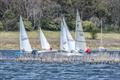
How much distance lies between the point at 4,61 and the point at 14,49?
109 feet

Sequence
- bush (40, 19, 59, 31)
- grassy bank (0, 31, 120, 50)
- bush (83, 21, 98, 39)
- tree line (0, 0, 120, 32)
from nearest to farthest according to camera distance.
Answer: grassy bank (0, 31, 120, 50)
bush (40, 19, 59, 31)
bush (83, 21, 98, 39)
tree line (0, 0, 120, 32)

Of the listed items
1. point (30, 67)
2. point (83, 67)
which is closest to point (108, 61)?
point (83, 67)

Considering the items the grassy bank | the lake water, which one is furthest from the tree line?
the lake water

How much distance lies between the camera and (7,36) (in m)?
135

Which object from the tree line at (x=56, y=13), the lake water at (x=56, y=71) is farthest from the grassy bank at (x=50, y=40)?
the lake water at (x=56, y=71)

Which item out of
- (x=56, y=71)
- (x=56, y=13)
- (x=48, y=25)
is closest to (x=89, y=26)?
(x=48, y=25)

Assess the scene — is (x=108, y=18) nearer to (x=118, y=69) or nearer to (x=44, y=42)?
(x=44, y=42)

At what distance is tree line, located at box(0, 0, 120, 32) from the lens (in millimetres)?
151750

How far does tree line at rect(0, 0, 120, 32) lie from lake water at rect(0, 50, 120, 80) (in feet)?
208

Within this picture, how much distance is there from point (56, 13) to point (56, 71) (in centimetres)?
8718

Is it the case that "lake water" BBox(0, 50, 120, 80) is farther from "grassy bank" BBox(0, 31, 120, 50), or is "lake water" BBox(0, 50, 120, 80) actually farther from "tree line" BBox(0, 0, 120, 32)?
"tree line" BBox(0, 0, 120, 32)

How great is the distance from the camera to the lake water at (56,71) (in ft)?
211

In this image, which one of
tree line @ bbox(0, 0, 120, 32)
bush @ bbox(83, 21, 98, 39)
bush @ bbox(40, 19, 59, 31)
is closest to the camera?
bush @ bbox(40, 19, 59, 31)

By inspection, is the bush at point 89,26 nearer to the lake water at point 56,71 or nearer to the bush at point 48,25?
the bush at point 48,25
